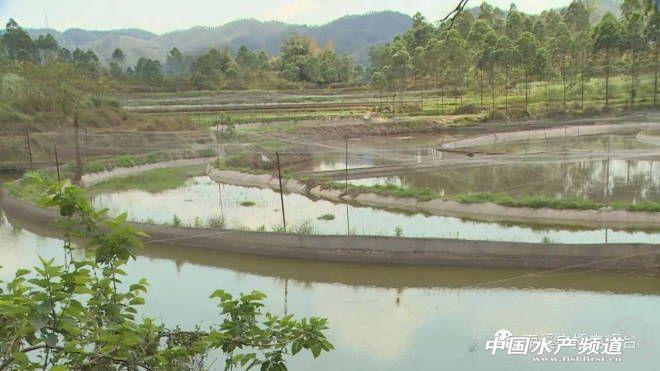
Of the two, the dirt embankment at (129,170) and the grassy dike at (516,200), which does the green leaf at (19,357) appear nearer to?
the grassy dike at (516,200)

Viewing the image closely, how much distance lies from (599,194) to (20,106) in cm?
3199

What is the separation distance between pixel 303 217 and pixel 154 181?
32.1ft

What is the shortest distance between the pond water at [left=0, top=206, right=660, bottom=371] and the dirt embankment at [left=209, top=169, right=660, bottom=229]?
422cm

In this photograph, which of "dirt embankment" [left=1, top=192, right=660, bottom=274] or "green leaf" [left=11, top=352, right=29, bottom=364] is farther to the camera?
"dirt embankment" [left=1, top=192, right=660, bottom=274]

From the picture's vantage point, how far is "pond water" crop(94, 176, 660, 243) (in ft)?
51.5

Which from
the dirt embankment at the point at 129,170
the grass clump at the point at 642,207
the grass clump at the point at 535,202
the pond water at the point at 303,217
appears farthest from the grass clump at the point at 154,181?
the grass clump at the point at 642,207

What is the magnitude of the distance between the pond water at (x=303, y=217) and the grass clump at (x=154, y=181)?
741mm

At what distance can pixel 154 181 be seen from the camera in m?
25.8

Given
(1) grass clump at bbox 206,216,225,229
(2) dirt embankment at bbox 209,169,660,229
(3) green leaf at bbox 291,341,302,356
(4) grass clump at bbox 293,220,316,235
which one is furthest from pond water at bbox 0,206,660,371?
(3) green leaf at bbox 291,341,302,356

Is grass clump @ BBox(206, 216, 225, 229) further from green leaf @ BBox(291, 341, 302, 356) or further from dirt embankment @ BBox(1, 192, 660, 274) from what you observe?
green leaf @ BBox(291, 341, 302, 356)

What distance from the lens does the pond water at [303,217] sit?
15.7 metres

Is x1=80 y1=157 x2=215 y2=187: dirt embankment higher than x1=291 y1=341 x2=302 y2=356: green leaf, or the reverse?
x1=291 y1=341 x2=302 y2=356: green leaf

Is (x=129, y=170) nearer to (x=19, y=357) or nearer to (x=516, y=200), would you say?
(x=516, y=200)

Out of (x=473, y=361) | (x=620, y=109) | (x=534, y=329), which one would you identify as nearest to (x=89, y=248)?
(x=473, y=361)
